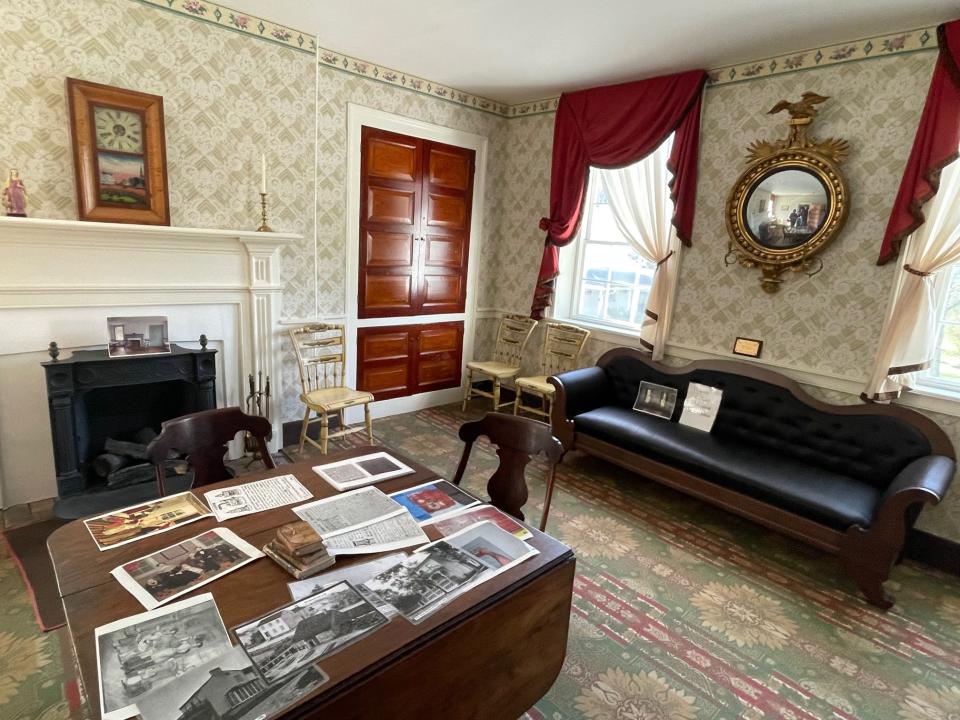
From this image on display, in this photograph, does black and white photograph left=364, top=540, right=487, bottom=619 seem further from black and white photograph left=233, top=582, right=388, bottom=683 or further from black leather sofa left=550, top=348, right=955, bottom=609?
black leather sofa left=550, top=348, right=955, bottom=609

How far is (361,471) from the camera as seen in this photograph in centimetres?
181

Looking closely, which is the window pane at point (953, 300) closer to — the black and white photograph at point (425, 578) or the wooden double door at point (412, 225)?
the black and white photograph at point (425, 578)

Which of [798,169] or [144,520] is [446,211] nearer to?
[798,169]

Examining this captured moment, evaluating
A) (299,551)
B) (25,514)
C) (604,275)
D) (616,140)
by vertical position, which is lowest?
(25,514)

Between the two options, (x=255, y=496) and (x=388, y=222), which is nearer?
(x=255, y=496)

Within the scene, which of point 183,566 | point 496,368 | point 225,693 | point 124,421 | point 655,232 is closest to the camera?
point 225,693

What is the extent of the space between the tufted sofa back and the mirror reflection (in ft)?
2.95

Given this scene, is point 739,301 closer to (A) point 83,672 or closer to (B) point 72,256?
(A) point 83,672

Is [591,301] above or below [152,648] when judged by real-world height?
above

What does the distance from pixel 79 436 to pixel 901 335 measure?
14.7ft

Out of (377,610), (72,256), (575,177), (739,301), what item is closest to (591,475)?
(739,301)

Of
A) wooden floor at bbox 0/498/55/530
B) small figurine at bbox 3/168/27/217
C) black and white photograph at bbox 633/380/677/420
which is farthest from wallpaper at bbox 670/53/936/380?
wooden floor at bbox 0/498/55/530

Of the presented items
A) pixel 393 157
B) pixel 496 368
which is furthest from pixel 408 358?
pixel 393 157

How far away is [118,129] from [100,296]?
0.90 m
